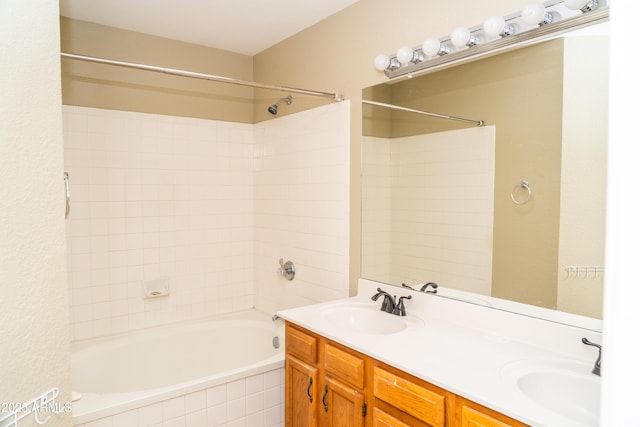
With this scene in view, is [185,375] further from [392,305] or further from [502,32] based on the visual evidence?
[502,32]

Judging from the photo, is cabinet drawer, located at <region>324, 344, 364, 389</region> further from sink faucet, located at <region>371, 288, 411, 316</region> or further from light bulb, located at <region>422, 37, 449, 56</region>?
light bulb, located at <region>422, 37, 449, 56</region>

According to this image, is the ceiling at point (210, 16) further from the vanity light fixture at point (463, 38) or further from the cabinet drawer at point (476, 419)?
the cabinet drawer at point (476, 419)

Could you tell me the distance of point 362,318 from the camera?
2225 mm

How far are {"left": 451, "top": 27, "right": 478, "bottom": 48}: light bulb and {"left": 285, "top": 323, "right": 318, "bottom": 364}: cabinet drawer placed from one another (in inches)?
58.4

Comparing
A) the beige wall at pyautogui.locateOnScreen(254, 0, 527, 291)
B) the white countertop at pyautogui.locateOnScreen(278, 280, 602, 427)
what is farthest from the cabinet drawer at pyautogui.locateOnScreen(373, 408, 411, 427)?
the beige wall at pyautogui.locateOnScreen(254, 0, 527, 291)

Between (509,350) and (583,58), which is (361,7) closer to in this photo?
(583,58)

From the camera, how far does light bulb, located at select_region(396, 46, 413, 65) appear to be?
6.95ft

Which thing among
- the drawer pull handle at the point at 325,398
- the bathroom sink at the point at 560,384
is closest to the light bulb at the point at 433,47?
the bathroom sink at the point at 560,384

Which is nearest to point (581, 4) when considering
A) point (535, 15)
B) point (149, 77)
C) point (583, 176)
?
point (535, 15)

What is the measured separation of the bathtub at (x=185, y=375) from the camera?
6.58ft

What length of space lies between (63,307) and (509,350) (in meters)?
1.50

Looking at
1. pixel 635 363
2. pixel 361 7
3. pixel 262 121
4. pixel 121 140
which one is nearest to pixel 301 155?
pixel 262 121

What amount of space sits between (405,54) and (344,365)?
5.03 feet

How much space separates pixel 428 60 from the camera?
2.09 m
